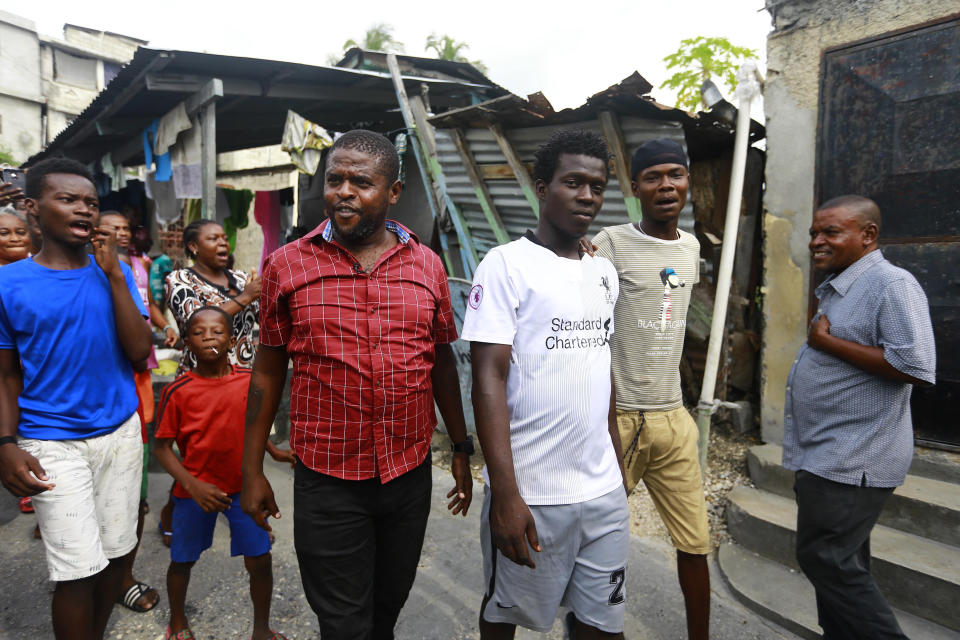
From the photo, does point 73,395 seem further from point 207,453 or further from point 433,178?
point 433,178

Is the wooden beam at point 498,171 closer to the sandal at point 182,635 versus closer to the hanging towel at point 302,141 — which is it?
the hanging towel at point 302,141

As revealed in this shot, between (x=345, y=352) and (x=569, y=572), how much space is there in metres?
0.96

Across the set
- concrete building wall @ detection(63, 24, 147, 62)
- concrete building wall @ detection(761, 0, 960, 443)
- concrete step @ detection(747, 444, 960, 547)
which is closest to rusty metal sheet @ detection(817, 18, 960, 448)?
concrete building wall @ detection(761, 0, 960, 443)

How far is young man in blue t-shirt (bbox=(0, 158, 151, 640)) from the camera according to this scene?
6.44ft

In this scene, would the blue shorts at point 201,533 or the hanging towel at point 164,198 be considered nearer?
the blue shorts at point 201,533

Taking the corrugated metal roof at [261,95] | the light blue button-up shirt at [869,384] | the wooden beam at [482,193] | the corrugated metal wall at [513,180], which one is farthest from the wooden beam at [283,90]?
the light blue button-up shirt at [869,384]

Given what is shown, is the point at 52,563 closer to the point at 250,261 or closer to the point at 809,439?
the point at 809,439

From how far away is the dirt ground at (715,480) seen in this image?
361cm

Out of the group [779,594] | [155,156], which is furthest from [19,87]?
[779,594]

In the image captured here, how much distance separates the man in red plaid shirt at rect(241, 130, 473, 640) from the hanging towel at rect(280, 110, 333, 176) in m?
5.01

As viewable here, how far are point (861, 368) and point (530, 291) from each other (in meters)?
1.28

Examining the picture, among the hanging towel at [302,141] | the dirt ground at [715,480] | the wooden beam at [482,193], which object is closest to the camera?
the dirt ground at [715,480]

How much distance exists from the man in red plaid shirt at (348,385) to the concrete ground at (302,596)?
1075 millimetres

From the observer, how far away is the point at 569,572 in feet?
5.62
